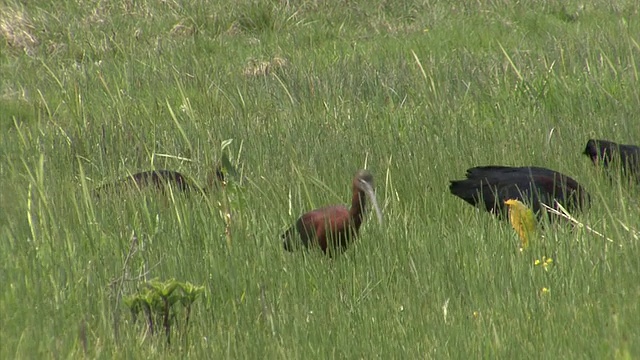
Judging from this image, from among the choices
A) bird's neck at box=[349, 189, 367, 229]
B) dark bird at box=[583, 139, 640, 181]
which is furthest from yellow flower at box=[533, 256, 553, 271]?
dark bird at box=[583, 139, 640, 181]

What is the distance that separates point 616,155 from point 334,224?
1.56 metres

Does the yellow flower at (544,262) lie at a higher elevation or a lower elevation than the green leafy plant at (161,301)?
lower

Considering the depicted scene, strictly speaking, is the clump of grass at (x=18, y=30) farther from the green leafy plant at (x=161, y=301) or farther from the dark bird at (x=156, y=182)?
the green leafy plant at (x=161, y=301)

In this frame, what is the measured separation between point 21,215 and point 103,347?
159cm

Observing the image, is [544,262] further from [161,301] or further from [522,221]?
[161,301]

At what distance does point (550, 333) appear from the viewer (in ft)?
9.14

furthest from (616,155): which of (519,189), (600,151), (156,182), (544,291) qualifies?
(156,182)

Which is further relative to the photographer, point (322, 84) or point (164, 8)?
point (164, 8)

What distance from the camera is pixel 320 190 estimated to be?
16.3 feet

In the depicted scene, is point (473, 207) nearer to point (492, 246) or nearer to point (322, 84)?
point (492, 246)

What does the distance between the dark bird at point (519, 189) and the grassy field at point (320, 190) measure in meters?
0.10

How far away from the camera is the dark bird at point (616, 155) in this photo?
15.5 feet

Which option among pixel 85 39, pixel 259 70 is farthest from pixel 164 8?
pixel 259 70

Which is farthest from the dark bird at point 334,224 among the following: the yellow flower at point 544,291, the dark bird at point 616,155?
the dark bird at point 616,155
